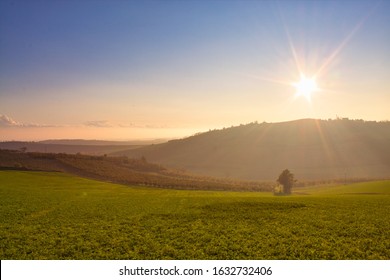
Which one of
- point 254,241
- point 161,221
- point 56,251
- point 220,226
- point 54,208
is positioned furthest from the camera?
point 54,208

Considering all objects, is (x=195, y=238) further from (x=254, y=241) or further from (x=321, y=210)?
(x=321, y=210)

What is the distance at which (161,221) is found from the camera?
36.5m

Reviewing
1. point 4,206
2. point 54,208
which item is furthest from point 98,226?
point 4,206

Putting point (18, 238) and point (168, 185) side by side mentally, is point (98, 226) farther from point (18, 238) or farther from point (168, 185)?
point (168, 185)

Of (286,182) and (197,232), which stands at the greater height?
(197,232)

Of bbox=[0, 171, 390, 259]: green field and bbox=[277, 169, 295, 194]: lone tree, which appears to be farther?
bbox=[277, 169, 295, 194]: lone tree

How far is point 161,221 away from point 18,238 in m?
13.8

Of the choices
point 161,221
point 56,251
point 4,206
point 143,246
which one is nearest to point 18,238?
point 56,251

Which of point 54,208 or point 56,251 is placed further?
point 54,208

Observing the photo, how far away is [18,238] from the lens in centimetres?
2898

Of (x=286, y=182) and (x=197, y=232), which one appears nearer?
(x=197, y=232)

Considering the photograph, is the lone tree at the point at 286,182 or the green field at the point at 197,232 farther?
the lone tree at the point at 286,182

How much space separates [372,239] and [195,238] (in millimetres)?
14667

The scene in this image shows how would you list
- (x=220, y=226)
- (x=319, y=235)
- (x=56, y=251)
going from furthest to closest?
(x=220, y=226)
(x=319, y=235)
(x=56, y=251)
